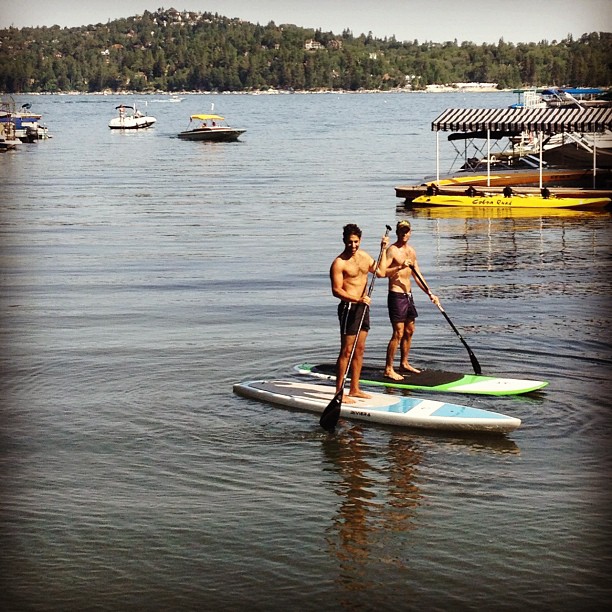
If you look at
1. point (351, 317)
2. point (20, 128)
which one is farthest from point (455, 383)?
point (20, 128)

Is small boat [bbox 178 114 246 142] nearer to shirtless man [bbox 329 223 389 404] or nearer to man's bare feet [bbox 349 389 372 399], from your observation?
man's bare feet [bbox 349 389 372 399]

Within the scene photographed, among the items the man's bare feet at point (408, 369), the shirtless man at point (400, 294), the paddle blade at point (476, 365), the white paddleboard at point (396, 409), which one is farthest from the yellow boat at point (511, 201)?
the white paddleboard at point (396, 409)

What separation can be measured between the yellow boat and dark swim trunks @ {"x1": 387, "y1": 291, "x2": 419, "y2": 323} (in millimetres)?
28851

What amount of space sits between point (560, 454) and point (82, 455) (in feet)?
17.6

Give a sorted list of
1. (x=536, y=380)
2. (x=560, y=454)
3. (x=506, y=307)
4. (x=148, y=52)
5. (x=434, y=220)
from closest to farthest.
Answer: (x=560, y=454) < (x=536, y=380) < (x=506, y=307) < (x=434, y=220) < (x=148, y=52)

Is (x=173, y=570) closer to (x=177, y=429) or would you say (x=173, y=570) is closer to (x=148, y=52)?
(x=177, y=429)

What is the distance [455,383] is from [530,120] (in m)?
Answer: 31.9

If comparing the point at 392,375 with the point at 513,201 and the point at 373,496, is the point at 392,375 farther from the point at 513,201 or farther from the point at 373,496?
the point at 513,201

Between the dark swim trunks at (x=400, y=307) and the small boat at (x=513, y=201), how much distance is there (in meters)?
28.9

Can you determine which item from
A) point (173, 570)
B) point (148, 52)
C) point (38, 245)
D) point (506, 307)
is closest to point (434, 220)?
point (38, 245)

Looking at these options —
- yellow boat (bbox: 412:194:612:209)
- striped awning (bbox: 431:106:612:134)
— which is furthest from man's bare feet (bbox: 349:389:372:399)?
striped awning (bbox: 431:106:612:134)

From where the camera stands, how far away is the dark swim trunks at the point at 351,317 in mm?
14906

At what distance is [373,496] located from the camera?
12508 mm

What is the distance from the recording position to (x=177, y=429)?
15.2 meters
